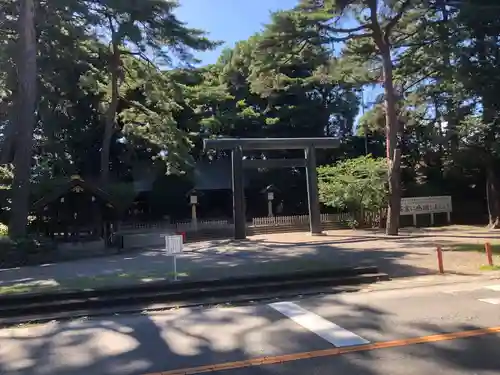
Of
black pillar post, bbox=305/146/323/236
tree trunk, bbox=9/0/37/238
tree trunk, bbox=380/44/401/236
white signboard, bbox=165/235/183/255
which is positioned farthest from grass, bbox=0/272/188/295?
tree trunk, bbox=380/44/401/236

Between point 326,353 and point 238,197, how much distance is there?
18.9 m

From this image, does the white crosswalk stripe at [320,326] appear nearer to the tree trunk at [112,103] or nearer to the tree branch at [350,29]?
the tree branch at [350,29]

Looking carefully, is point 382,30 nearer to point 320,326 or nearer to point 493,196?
point 493,196

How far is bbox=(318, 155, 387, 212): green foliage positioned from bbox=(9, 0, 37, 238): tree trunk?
18787 mm

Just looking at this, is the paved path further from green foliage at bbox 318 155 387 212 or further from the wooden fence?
green foliage at bbox 318 155 387 212

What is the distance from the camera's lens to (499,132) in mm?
25688

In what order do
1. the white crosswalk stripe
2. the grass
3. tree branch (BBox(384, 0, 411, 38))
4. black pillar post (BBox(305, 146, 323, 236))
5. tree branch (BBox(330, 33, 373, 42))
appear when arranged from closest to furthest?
the white crosswalk stripe, the grass, tree branch (BBox(384, 0, 411, 38)), tree branch (BBox(330, 33, 373, 42)), black pillar post (BBox(305, 146, 323, 236))

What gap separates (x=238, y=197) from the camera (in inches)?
975

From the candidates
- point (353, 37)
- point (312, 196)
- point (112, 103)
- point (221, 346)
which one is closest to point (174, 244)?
point (221, 346)

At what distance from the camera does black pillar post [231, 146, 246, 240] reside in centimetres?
2472

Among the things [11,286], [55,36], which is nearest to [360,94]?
[55,36]

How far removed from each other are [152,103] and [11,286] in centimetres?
2217

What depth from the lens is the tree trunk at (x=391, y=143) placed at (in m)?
24.1

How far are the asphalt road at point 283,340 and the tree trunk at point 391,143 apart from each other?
50.3 ft
